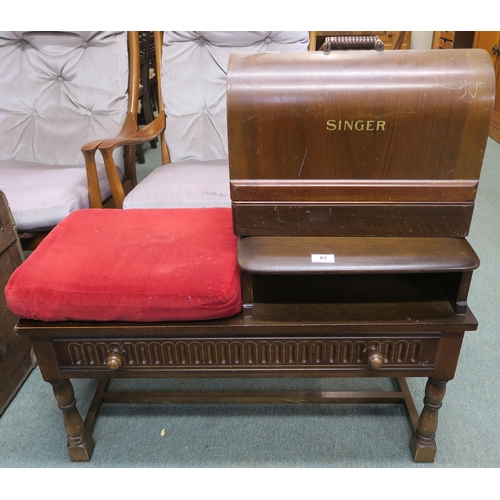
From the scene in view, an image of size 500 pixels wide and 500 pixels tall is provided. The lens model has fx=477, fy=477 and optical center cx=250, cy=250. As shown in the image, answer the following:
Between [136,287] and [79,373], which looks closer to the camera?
[136,287]

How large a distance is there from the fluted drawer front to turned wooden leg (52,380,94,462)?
10 cm

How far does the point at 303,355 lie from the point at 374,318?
0.20 m

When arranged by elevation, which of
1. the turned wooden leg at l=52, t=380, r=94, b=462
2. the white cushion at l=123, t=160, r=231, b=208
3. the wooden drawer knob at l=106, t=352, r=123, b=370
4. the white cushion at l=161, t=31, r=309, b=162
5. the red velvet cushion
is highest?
the white cushion at l=161, t=31, r=309, b=162

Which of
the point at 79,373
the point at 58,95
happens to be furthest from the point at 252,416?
the point at 58,95

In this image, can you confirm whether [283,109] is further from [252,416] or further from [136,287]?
[252,416]

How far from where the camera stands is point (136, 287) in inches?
42.1

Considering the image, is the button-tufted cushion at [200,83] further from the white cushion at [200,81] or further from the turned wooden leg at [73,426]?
the turned wooden leg at [73,426]

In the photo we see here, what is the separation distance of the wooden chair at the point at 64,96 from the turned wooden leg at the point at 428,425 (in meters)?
1.51

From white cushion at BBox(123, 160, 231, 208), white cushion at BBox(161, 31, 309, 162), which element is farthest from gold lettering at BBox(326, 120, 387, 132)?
white cushion at BBox(161, 31, 309, 162)

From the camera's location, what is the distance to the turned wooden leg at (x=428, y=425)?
120cm

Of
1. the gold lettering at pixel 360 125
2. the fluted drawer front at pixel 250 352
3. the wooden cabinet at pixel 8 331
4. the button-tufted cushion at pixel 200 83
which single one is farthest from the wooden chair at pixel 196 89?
the gold lettering at pixel 360 125

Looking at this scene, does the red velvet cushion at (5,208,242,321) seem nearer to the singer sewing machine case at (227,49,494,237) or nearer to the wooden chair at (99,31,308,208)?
the singer sewing machine case at (227,49,494,237)

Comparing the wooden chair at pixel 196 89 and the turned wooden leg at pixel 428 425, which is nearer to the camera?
the turned wooden leg at pixel 428 425

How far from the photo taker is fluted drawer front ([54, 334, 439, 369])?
3.72 ft
